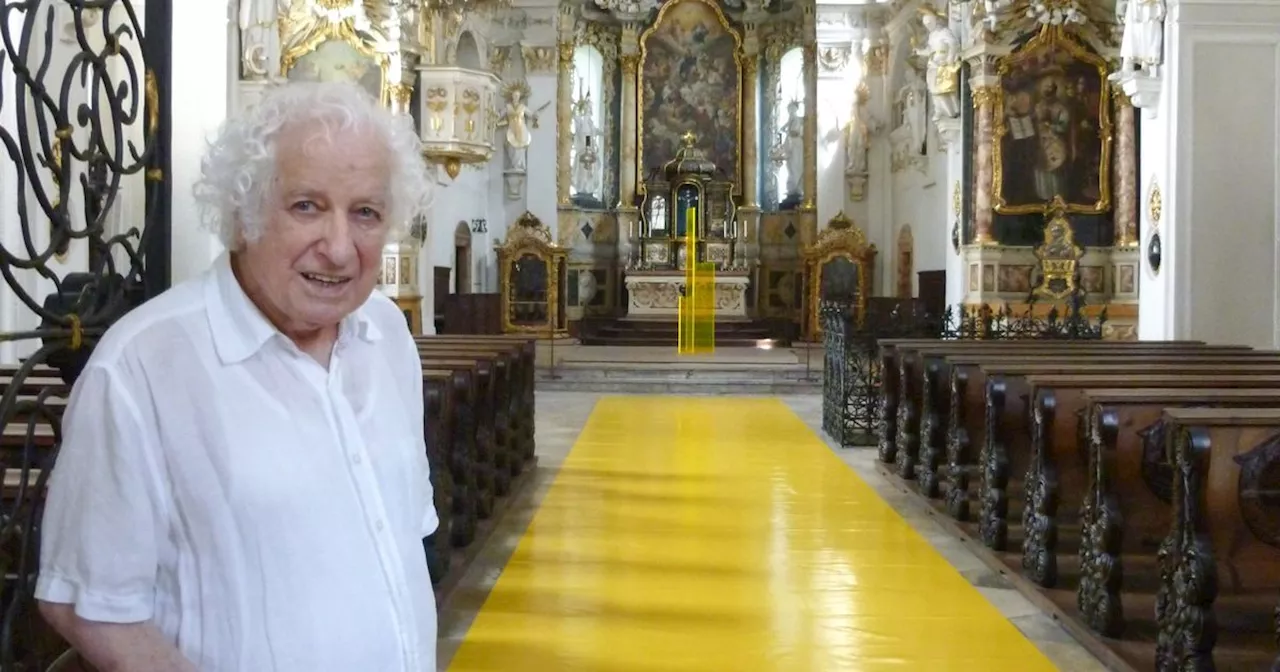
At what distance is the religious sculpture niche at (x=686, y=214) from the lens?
2248cm

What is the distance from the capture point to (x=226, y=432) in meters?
1.65

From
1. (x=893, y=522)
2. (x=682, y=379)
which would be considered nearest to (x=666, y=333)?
(x=682, y=379)

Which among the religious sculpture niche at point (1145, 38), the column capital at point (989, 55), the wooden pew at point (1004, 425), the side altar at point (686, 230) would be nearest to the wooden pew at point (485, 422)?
the wooden pew at point (1004, 425)

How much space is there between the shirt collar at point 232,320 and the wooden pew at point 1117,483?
364cm

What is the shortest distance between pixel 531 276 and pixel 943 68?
8.50m

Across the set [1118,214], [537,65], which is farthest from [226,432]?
[537,65]

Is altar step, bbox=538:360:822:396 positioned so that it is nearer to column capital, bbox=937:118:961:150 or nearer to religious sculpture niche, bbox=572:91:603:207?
column capital, bbox=937:118:961:150

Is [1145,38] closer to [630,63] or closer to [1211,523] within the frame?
[1211,523]

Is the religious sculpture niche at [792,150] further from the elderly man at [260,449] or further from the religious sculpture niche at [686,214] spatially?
the elderly man at [260,449]

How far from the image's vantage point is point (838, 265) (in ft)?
69.8

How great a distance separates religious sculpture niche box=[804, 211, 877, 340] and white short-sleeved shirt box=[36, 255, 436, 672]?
19.6 meters

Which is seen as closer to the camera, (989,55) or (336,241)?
(336,241)

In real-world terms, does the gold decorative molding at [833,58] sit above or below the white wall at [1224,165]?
above

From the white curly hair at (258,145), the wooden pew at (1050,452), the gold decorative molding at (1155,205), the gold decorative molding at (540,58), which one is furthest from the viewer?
the gold decorative molding at (540,58)
